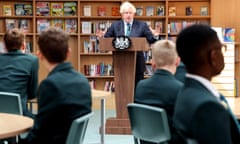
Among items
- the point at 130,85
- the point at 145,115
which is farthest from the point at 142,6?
the point at 145,115

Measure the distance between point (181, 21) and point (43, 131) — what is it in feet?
19.0

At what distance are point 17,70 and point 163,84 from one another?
129cm

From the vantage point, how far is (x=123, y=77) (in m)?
5.02

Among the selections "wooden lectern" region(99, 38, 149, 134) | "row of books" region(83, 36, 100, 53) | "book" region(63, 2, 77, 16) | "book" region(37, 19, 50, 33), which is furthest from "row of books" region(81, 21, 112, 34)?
"wooden lectern" region(99, 38, 149, 134)

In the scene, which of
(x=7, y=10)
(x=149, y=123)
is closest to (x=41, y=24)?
(x=7, y=10)

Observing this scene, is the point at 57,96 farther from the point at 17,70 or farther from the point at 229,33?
the point at 229,33

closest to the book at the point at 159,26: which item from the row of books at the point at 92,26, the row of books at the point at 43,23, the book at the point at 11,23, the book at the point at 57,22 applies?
the row of books at the point at 92,26

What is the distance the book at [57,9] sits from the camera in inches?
297

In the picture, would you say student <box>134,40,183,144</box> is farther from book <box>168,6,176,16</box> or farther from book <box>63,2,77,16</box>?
book <box>63,2,77,16</box>

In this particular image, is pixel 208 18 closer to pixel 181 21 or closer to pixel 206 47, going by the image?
pixel 181 21

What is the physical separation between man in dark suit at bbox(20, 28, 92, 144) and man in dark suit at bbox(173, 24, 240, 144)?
0.67 meters

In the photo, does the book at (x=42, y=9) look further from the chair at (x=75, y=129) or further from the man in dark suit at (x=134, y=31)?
the chair at (x=75, y=129)

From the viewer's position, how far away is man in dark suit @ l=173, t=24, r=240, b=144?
1449mm

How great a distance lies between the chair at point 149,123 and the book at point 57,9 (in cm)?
518
